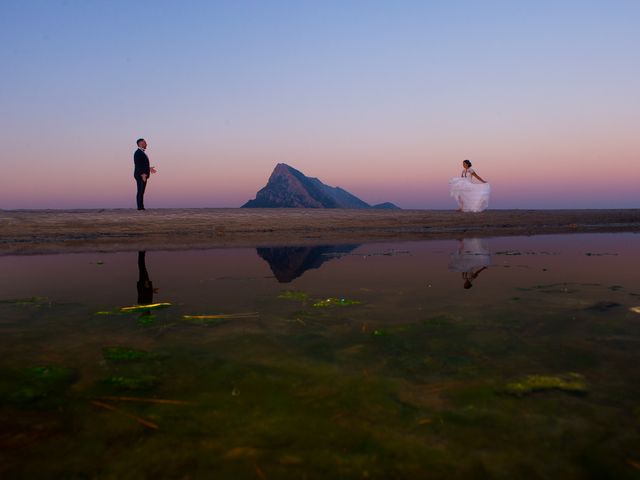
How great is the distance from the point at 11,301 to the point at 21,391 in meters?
2.75

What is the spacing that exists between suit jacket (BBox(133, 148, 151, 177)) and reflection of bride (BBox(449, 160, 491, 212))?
10.1 m

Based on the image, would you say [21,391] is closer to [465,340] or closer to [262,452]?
[262,452]

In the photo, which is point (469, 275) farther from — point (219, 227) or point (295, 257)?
A: point (219, 227)

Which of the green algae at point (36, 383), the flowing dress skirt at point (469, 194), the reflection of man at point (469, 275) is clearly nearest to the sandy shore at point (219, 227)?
the flowing dress skirt at point (469, 194)

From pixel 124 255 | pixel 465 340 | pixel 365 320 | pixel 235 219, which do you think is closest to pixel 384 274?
pixel 365 320

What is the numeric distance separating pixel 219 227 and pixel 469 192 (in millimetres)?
8881

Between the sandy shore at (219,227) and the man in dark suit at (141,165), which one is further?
the man in dark suit at (141,165)

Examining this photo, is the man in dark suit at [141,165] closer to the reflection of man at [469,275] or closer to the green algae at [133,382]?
the reflection of man at [469,275]

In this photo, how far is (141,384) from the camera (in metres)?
2.42

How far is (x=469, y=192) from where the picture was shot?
51.9 ft

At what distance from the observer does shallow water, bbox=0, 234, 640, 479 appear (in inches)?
68.5

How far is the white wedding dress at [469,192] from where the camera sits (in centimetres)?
1554

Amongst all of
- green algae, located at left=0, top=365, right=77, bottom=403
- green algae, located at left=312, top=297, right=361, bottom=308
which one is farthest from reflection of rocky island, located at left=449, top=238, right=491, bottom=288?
green algae, located at left=0, top=365, right=77, bottom=403

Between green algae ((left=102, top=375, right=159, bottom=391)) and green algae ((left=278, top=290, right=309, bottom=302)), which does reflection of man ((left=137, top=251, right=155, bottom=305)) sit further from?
green algae ((left=102, top=375, right=159, bottom=391))
